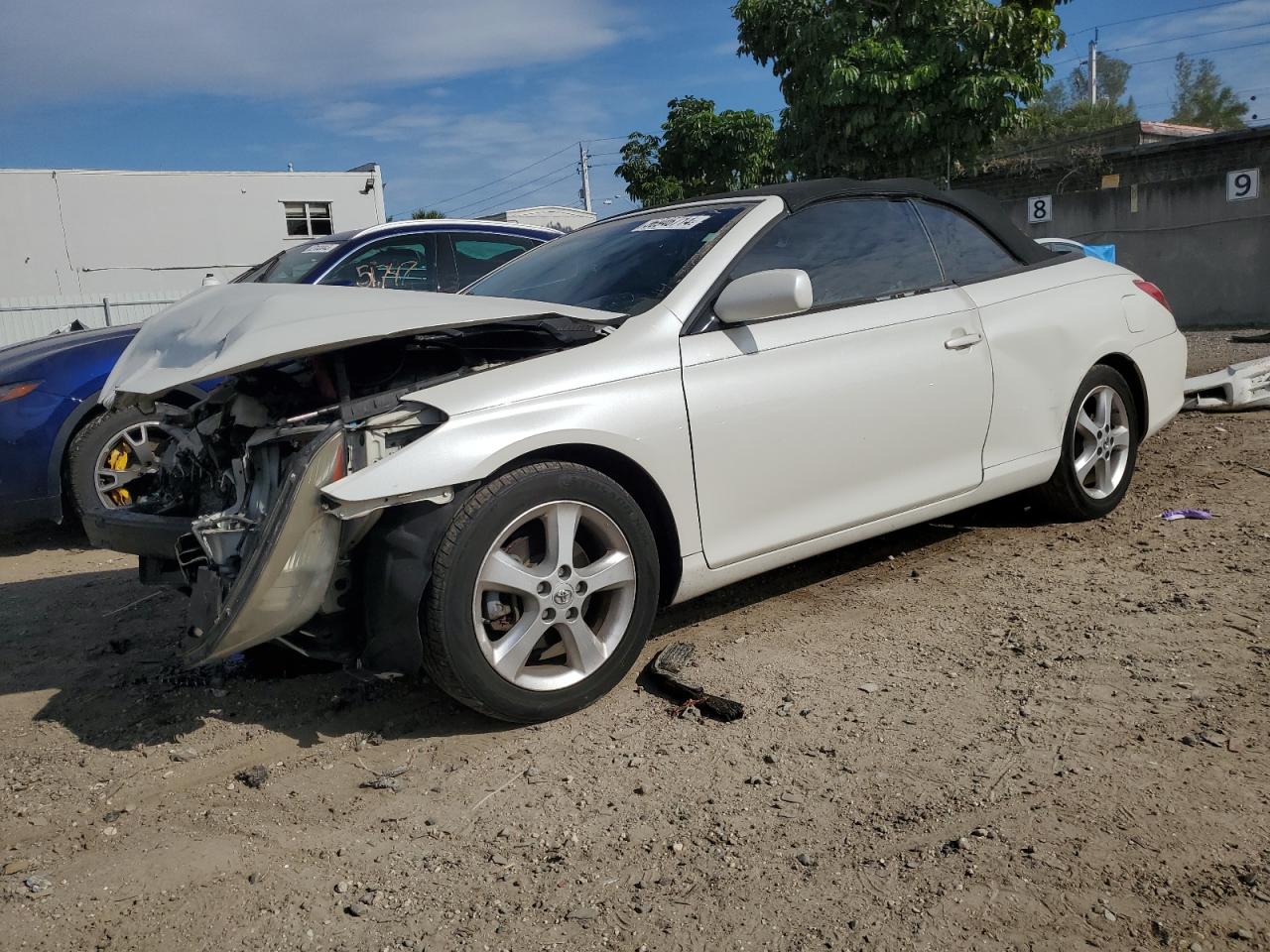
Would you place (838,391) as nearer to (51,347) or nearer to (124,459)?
(124,459)

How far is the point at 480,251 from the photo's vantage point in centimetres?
761

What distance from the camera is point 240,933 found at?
229 centimetres

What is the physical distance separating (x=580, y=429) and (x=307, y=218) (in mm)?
27645

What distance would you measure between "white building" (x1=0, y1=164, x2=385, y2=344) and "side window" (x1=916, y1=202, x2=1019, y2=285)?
75.8 feet

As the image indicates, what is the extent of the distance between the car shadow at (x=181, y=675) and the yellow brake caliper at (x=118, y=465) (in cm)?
85

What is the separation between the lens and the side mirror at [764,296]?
341 centimetres

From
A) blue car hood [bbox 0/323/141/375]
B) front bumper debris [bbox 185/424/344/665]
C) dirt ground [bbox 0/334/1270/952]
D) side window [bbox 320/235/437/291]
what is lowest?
dirt ground [bbox 0/334/1270/952]

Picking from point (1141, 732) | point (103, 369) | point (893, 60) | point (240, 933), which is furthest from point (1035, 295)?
point (893, 60)

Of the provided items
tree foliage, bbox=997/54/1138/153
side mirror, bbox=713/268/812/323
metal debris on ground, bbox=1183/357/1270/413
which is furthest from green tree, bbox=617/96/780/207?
side mirror, bbox=713/268/812/323

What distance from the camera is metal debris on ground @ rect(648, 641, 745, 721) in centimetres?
322

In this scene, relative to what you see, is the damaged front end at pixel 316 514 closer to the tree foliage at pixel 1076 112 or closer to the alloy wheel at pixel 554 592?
the alloy wheel at pixel 554 592

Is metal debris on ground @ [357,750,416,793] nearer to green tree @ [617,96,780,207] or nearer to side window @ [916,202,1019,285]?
side window @ [916,202,1019,285]

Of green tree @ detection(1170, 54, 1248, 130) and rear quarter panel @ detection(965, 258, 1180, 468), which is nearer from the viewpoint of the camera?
rear quarter panel @ detection(965, 258, 1180, 468)

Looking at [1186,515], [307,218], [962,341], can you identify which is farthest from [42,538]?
[307,218]
